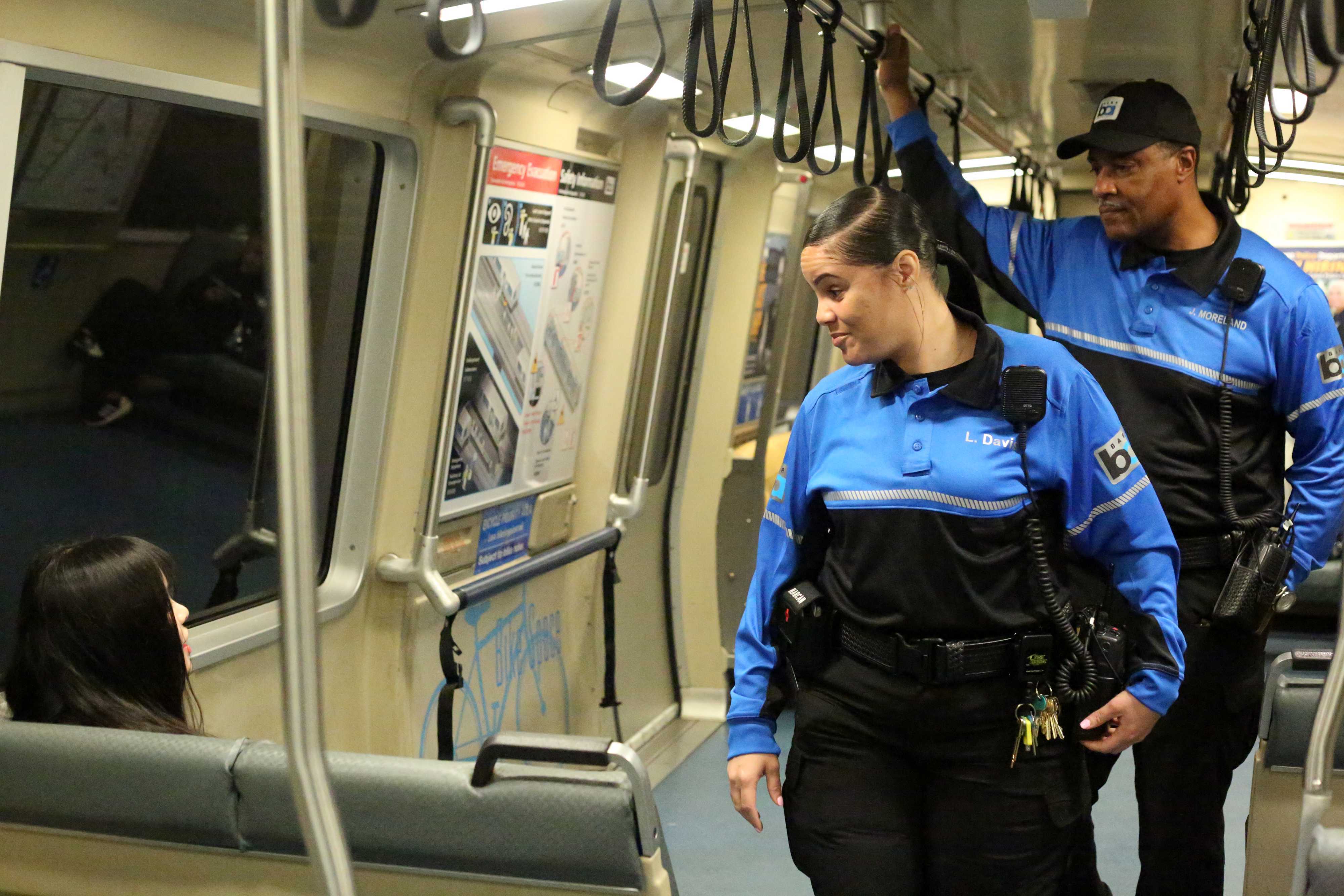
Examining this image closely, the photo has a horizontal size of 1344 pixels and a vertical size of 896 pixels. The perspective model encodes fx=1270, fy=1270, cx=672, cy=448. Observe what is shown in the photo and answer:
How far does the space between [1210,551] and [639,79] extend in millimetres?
2252

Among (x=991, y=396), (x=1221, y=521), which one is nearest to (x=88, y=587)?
(x=991, y=396)

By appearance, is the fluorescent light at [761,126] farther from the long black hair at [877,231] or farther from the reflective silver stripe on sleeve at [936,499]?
the reflective silver stripe on sleeve at [936,499]

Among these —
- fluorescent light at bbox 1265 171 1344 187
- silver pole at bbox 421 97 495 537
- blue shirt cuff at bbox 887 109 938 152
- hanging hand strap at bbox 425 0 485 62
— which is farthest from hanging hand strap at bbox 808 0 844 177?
fluorescent light at bbox 1265 171 1344 187

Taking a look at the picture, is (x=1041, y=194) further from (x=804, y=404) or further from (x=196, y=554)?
(x=196, y=554)

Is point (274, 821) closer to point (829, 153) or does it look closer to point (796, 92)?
point (796, 92)

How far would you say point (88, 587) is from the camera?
2.15 meters

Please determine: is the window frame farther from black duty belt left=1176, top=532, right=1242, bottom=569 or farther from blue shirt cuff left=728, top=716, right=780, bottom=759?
black duty belt left=1176, top=532, right=1242, bottom=569

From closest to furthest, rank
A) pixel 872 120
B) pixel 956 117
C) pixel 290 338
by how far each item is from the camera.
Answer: pixel 290 338, pixel 872 120, pixel 956 117

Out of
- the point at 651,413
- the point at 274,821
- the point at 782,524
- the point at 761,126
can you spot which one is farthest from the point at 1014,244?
the point at 651,413

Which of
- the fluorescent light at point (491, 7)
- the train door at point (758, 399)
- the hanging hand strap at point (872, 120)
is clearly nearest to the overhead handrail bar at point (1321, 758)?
the hanging hand strap at point (872, 120)

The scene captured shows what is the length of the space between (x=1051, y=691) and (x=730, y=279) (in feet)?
12.1

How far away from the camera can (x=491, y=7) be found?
113 inches

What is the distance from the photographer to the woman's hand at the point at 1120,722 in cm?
216

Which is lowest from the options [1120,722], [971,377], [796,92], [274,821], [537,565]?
[537,565]
